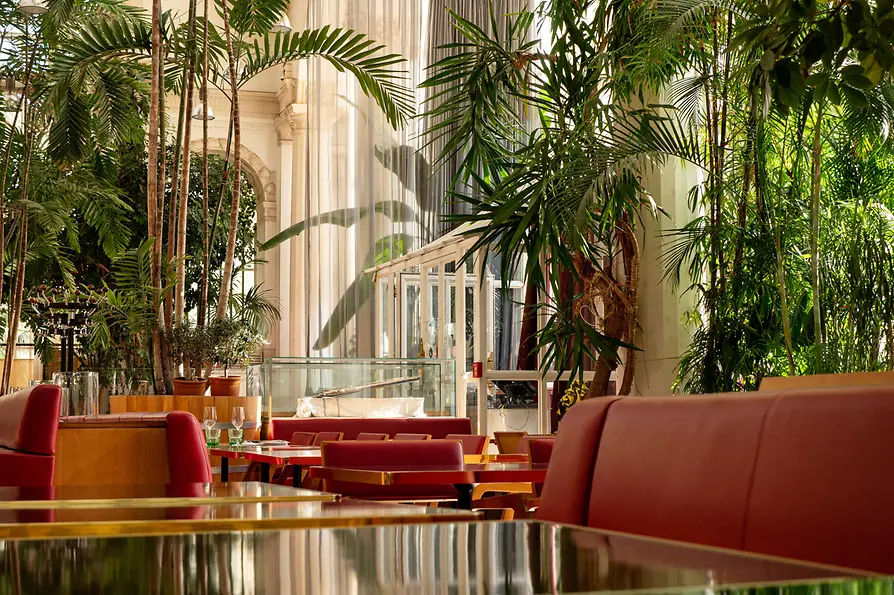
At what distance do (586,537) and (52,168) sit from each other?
30.8ft

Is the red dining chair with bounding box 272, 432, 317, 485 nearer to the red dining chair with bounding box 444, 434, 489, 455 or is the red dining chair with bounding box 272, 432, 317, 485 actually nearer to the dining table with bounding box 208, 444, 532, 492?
the dining table with bounding box 208, 444, 532, 492

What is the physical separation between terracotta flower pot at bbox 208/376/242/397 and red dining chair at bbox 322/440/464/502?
11.9 ft

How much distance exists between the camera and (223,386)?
725cm

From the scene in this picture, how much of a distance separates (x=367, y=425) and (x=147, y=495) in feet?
23.6

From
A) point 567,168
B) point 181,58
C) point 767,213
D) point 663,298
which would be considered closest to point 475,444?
point 567,168

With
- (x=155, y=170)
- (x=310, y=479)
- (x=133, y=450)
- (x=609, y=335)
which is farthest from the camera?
(x=155, y=170)

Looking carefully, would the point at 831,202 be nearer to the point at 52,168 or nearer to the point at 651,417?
the point at 651,417

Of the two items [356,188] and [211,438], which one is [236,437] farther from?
[356,188]

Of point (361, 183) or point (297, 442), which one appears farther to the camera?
point (361, 183)

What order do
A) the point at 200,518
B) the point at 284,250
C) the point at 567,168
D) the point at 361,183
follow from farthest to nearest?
1. the point at 284,250
2. the point at 361,183
3. the point at 567,168
4. the point at 200,518

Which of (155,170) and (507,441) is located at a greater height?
(155,170)

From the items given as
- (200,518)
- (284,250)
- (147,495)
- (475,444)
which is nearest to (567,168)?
(475,444)

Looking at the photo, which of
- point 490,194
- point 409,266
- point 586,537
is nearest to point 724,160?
point 490,194

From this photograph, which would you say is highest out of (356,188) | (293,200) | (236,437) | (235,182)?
(293,200)
